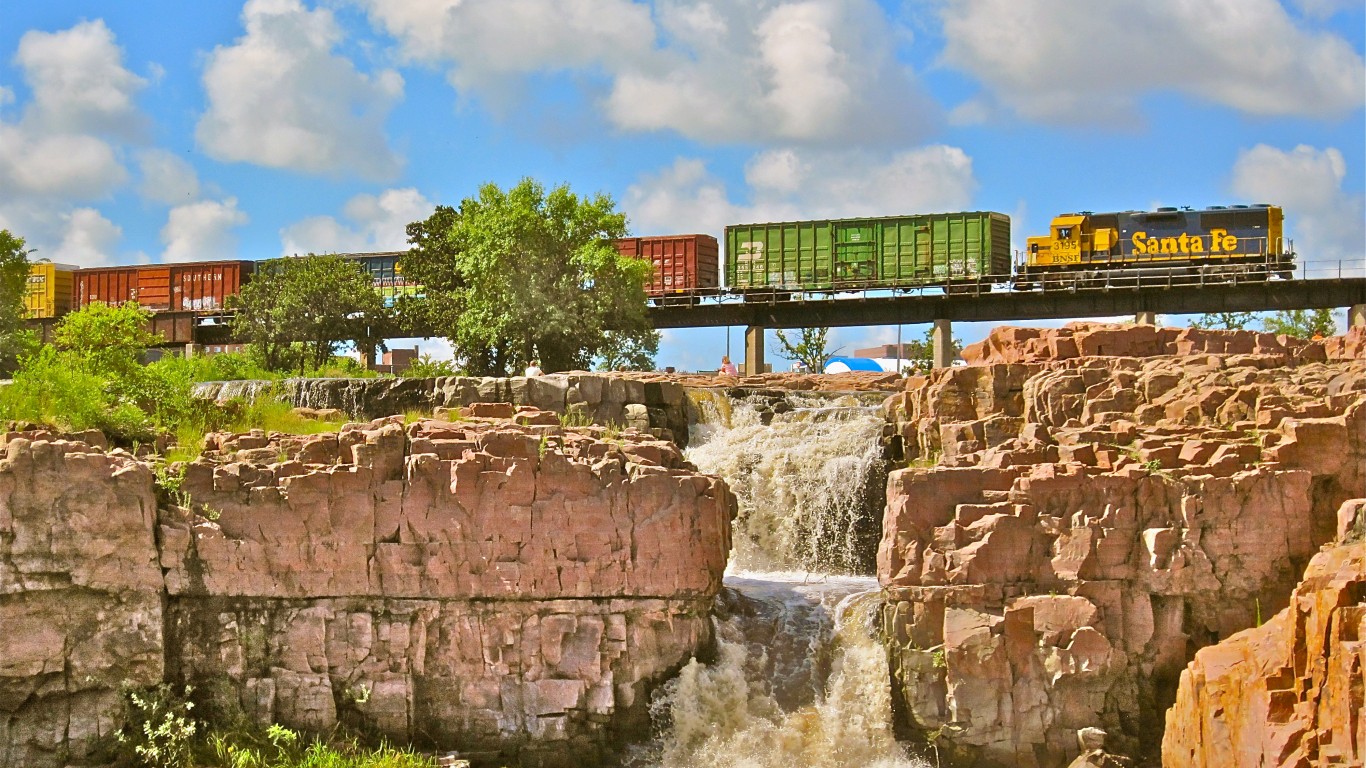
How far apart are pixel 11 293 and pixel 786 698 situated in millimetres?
30861

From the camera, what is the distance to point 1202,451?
1989 cm

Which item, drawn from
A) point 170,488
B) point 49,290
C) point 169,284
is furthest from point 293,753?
point 49,290

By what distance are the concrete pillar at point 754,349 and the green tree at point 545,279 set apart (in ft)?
20.9

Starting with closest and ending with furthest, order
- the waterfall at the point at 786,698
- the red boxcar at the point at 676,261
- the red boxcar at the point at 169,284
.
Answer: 1. the waterfall at the point at 786,698
2. the red boxcar at the point at 676,261
3. the red boxcar at the point at 169,284

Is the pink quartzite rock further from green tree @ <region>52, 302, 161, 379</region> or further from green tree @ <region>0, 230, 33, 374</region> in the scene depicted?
green tree @ <region>0, 230, 33, 374</region>

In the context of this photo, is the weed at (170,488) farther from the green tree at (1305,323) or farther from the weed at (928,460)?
the green tree at (1305,323)

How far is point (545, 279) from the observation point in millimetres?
35000

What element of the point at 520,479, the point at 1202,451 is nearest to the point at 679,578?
the point at 520,479

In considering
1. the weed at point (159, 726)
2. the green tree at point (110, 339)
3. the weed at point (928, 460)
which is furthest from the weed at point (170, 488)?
the weed at point (928, 460)

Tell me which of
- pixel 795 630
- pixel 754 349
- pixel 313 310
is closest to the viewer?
pixel 795 630

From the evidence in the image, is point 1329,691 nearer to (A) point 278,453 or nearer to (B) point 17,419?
(A) point 278,453

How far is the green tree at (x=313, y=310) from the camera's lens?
38875 millimetres

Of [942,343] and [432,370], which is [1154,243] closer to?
[942,343]

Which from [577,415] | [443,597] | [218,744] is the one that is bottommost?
[218,744]
